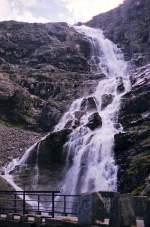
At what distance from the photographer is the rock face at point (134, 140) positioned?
44.6 meters

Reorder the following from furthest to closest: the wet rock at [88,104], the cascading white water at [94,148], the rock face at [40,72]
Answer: the rock face at [40,72] → the wet rock at [88,104] → the cascading white water at [94,148]

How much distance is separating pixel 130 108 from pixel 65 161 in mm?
10436

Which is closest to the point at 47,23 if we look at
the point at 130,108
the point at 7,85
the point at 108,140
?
the point at 7,85

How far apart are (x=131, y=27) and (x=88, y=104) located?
37.8 m

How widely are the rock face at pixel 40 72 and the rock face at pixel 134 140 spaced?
12401 mm

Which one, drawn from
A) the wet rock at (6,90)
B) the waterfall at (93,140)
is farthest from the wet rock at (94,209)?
the wet rock at (6,90)

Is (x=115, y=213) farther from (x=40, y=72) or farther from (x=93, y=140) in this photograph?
(x=40, y=72)

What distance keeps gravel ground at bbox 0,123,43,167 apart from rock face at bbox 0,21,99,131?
3287mm

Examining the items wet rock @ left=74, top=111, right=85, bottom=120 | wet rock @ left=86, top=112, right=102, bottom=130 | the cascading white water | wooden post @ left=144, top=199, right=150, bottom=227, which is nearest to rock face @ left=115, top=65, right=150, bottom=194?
the cascading white water

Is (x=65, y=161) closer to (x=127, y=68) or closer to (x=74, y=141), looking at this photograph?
(x=74, y=141)

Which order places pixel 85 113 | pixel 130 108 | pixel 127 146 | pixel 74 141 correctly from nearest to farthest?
1. pixel 127 146
2. pixel 74 141
3. pixel 130 108
4. pixel 85 113

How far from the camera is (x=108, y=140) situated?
52.1 meters

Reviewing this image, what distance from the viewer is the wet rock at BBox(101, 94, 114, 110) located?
65.6 metres

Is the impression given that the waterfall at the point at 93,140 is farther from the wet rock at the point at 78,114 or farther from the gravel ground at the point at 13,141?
the gravel ground at the point at 13,141
